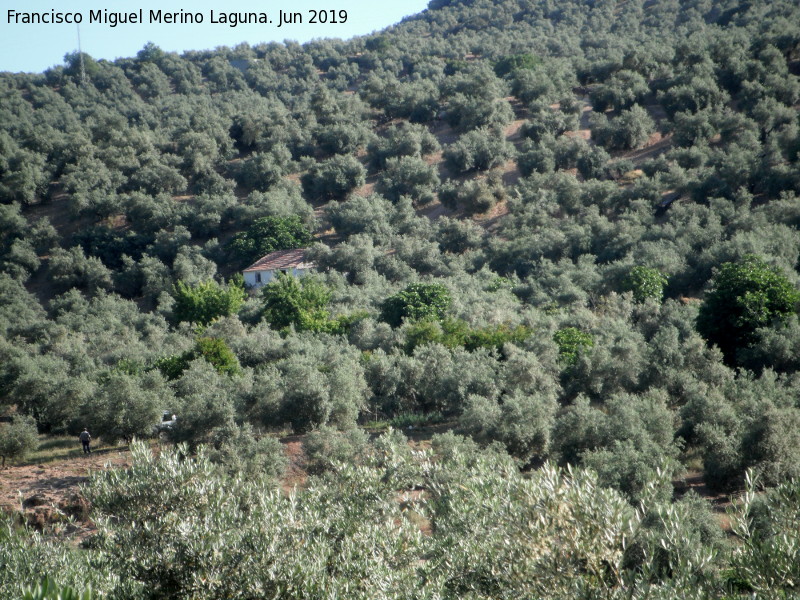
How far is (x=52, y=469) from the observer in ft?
66.4

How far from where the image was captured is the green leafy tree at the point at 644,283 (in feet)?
111

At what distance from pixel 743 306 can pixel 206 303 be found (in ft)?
98.5

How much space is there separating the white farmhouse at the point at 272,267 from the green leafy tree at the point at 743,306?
29.8 meters

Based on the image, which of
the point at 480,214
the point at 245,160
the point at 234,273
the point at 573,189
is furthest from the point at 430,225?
the point at 245,160

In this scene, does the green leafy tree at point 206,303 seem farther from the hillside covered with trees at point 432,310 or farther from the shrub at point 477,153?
the shrub at point 477,153

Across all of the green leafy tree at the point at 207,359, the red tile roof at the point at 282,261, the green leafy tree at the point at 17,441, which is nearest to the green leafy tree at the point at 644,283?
the green leafy tree at the point at 207,359

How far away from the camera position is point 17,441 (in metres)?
21.7

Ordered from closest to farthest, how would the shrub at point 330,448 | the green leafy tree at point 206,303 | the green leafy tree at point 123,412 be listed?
the shrub at point 330,448, the green leafy tree at point 123,412, the green leafy tree at point 206,303

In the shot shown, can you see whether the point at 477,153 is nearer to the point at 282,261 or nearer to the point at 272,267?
the point at 282,261

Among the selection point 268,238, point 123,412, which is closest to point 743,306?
point 123,412

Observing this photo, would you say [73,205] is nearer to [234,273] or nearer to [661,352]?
[234,273]

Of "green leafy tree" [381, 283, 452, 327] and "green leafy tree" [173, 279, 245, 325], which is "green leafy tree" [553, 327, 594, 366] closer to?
"green leafy tree" [381, 283, 452, 327]

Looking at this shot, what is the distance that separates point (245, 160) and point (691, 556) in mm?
61620

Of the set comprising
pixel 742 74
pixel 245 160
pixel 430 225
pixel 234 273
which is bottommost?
pixel 234 273
